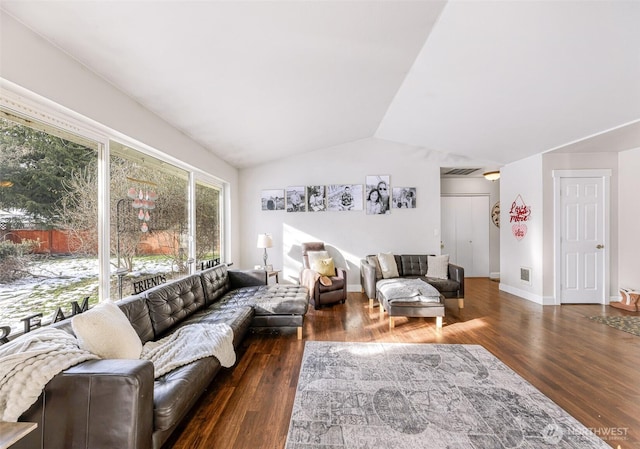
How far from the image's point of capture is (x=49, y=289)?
187cm

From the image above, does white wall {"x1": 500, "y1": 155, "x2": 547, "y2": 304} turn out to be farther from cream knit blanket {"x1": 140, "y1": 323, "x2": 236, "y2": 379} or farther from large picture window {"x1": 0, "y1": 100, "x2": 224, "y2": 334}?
large picture window {"x1": 0, "y1": 100, "x2": 224, "y2": 334}

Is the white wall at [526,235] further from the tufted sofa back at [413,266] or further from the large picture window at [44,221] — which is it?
the large picture window at [44,221]

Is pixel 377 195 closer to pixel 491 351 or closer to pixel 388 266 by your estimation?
pixel 388 266

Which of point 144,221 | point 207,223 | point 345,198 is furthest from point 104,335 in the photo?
point 345,198

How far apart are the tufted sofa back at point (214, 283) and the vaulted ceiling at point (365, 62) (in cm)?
189

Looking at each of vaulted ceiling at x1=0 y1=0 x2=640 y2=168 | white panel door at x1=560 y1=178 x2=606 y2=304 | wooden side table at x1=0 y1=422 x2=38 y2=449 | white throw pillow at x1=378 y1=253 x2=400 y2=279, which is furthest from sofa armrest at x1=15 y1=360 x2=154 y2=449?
white panel door at x1=560 y1=178 x2=606 y2=304

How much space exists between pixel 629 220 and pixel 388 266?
13.1ft

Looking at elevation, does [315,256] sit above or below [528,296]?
above

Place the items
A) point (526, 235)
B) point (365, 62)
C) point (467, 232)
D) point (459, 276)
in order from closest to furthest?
point (365, 62) < point (459, 276) < point (526, 235) < point (467, 232)

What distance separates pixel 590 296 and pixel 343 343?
14.8 ft

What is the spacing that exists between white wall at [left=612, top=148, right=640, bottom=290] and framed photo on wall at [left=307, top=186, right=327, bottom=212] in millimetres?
5050

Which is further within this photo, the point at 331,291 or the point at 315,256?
the point at 315,256

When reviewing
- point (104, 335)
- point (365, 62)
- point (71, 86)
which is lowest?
point (104, 335)

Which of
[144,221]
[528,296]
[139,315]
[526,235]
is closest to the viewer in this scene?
[139,315]
